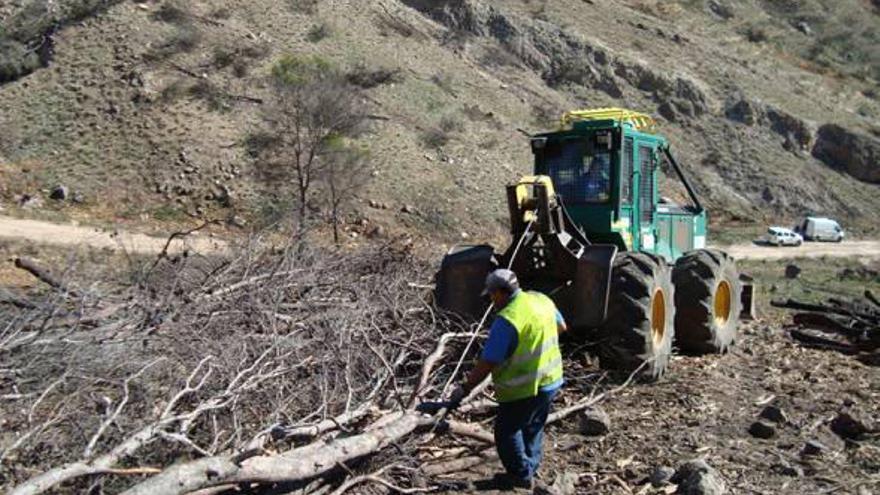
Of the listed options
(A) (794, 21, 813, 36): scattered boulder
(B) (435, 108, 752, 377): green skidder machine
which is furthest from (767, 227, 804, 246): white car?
(A) (794, 21, 813, 36): scattered boulder

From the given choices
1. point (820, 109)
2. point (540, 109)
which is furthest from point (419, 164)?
point (820, 109)

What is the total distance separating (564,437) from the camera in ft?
22.6

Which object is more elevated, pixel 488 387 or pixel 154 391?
pixel 154 391

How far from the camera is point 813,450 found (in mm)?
6324

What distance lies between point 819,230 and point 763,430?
28607 mm

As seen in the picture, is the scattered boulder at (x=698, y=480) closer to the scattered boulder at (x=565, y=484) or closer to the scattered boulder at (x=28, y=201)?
the scattered boulder at (x=565, y=484)

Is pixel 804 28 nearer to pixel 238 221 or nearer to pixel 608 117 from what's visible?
pixel 238 221

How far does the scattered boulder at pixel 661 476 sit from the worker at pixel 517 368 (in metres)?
0.72

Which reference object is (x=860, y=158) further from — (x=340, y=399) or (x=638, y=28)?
(x=340, y=399)

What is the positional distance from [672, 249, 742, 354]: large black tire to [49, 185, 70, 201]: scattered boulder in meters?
16.1

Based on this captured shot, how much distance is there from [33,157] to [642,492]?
67.7 feet

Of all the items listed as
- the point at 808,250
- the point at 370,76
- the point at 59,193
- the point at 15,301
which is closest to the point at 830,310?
the point at 15,301

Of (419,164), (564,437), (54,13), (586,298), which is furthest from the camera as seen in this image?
(54,13)

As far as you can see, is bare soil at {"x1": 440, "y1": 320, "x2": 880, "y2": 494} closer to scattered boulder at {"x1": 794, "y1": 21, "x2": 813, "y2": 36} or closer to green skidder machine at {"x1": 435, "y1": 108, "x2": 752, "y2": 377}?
green skidder machine at {"x1": 435, "y1": 108, "x2": 752, "y2": 377}
